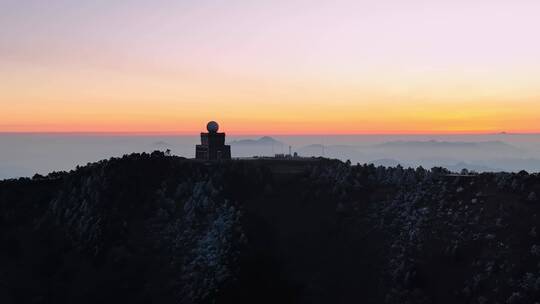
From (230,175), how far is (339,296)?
18.3 meters

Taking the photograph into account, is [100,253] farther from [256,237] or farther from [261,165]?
[261,165]

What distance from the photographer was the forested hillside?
41.8 meters

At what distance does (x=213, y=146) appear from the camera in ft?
228

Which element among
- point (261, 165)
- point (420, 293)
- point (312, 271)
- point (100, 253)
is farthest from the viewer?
point (261, 165)

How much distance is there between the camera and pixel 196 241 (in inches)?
1877

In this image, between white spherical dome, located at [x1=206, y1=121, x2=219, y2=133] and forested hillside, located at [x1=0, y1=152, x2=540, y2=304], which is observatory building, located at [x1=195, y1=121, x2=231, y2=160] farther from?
forested hillside, located at [x1=0, y1=152, x2=540, y2=304]

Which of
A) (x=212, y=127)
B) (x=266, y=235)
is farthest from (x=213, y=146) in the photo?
(x=266, y=235)

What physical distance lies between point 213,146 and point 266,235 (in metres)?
24.9

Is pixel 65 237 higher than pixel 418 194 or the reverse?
the reverse

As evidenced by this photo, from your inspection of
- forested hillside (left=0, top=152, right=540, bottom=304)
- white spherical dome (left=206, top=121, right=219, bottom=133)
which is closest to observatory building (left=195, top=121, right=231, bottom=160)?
white spherical dome (left=206, top=121, right=219, bottom=133)

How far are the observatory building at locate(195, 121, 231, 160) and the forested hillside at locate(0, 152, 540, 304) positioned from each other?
38.9 ft

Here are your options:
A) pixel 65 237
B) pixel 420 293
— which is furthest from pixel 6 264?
pixel 420 293

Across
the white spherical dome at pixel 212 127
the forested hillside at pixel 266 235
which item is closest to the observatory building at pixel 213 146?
the white spherical dome at pixel 212 127

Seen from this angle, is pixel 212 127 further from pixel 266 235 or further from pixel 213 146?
pixel 266 235
